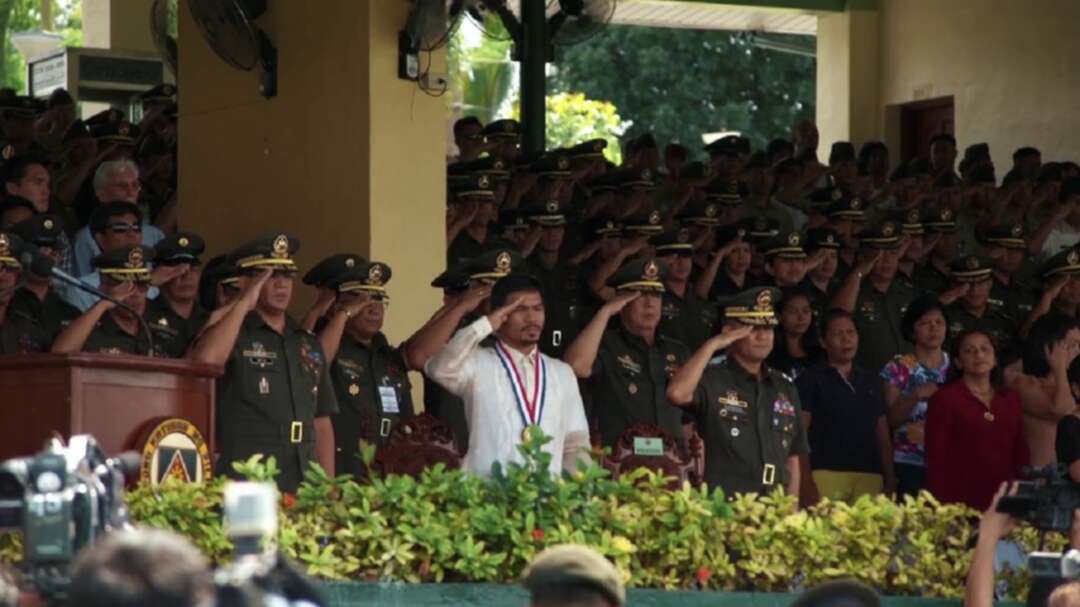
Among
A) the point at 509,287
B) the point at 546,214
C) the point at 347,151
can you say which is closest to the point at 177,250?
the point at 509,287

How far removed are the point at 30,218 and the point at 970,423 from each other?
4033 millimetres

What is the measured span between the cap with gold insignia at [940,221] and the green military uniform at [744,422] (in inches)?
151

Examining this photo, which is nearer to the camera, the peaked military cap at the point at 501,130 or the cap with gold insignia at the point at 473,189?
the cap with gold insignia at the point at 473,189

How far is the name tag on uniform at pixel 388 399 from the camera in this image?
10586 mm

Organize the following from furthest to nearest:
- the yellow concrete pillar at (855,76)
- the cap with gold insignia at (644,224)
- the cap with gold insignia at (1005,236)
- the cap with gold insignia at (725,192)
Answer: the yellow concrete pillar at (855,76) < the cap with gold insignia at (1005,236) < the cap with gold insignia at (725,192) < the cap with gold insignia at (644,224)

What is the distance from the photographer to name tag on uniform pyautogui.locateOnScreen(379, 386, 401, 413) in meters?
10.6

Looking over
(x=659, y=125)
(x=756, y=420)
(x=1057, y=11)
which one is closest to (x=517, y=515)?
(x=756, y=420)

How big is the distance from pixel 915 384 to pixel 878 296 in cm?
129

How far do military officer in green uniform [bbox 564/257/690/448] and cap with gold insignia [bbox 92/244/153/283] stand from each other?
6.31 ft

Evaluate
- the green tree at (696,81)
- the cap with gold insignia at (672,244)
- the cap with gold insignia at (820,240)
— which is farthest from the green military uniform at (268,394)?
the green tree at (696,81)

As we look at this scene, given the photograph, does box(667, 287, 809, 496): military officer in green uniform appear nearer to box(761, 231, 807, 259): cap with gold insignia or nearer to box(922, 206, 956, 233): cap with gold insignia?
box(761, 231, 807, 259): cap with gold insignia

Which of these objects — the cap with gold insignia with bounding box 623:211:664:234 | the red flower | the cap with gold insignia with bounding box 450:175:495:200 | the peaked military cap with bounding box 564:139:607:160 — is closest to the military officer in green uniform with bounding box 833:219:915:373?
the cap with gold insignia with bounding box 623:211:664:234

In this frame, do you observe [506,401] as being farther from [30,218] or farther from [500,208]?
[500,208]

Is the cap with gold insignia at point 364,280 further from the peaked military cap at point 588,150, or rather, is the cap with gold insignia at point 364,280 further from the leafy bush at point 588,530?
the peaked military cap at point 588,150
